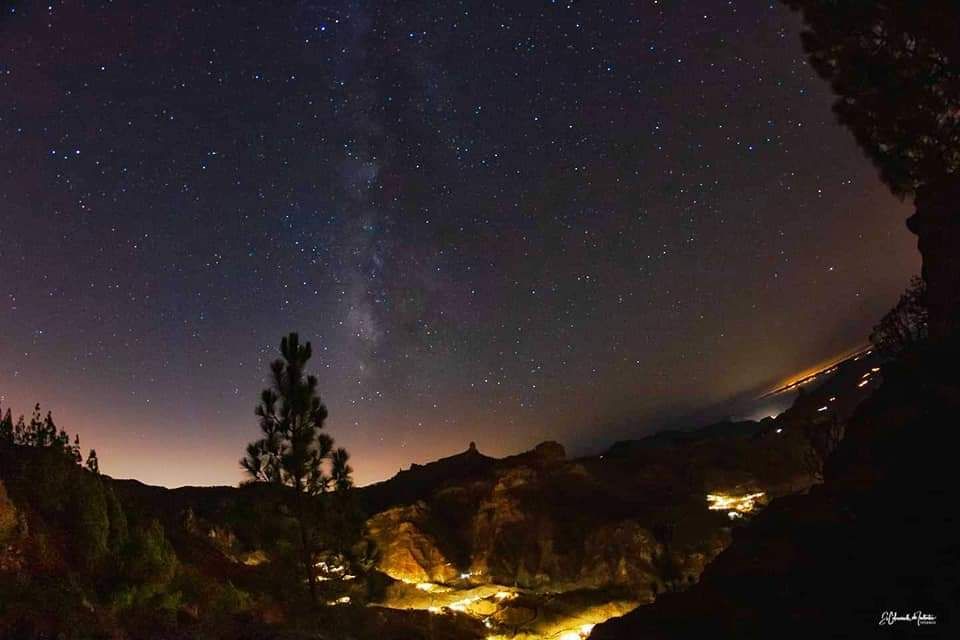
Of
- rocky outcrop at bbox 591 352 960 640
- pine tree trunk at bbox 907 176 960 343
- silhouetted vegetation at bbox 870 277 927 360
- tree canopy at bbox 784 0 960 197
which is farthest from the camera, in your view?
silhouetted vegetation at bbox 870 277 927 360

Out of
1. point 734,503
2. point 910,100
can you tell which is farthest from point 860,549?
point 734,503

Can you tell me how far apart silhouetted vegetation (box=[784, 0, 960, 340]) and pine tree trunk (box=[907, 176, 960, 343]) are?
0.9 inches

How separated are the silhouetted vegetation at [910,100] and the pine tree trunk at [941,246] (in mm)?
23

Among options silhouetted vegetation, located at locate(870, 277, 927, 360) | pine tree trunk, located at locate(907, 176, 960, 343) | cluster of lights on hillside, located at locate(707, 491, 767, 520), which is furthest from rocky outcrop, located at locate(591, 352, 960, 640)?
cluster of lights on hillside, located at locate(707, 491, 767, 520)

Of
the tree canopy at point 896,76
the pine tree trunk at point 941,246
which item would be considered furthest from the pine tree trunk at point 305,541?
the tree canopy at point 896,76

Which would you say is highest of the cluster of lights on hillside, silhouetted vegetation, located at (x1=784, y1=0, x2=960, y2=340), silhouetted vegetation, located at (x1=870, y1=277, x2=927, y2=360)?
silhouetted vegetation, located at (x1=784, y1=0, x2=960, y2=340)

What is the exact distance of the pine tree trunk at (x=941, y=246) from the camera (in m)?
12.4

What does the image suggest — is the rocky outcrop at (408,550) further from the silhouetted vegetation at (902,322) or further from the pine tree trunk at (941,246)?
the pine tree trunk at (941,246)

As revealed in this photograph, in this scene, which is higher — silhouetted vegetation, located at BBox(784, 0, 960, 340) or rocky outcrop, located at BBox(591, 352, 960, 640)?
silhouetted vegetation, located at BBox(784, 0, 960, 340)

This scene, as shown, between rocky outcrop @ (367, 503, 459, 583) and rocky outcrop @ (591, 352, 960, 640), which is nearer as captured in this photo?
rocky outcrop @ (591, 352, 960, 640)

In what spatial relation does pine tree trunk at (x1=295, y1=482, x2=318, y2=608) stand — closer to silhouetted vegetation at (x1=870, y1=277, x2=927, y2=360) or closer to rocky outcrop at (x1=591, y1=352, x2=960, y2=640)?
rocky outcrop at (x1=591, y1=352, x2=960, y2=640)

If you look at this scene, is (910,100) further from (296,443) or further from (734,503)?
(734,503)

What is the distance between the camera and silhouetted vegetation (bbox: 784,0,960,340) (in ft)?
39.6

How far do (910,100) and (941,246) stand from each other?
3.35m
